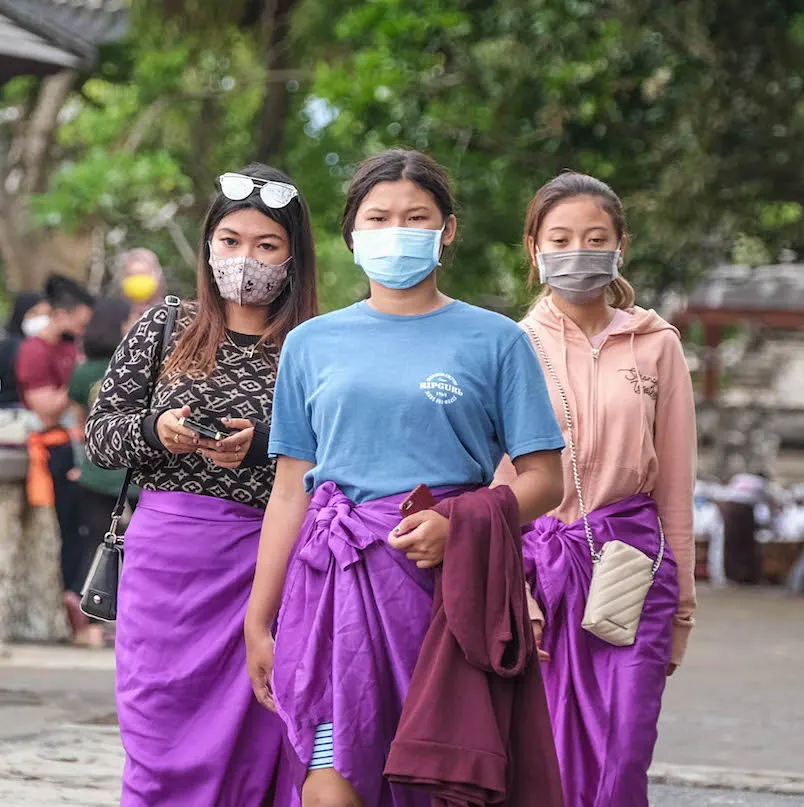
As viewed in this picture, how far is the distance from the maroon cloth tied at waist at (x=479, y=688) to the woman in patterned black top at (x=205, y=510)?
0.94m

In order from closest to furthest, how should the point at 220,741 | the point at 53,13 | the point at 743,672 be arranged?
the point at 220,741
the point at 743,672
the point at 53,13

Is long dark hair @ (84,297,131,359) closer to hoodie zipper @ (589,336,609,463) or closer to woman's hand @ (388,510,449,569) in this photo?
hoodie zipper @ (589,336,609,463)

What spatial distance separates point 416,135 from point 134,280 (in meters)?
9.24

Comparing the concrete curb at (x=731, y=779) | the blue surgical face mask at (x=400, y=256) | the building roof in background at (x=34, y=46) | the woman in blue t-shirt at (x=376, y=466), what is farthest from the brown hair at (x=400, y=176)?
the building roof in background at (x=34, y=46)

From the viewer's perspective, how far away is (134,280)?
29.6 feet

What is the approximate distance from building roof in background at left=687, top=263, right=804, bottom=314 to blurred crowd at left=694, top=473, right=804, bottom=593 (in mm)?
6440

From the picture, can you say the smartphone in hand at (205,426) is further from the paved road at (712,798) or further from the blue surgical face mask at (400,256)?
the paved road at (712,798)

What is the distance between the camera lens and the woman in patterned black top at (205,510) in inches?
174

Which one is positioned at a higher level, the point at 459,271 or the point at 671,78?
the point at 671,78

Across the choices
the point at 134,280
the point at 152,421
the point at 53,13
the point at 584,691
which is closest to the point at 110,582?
the point at 152,421

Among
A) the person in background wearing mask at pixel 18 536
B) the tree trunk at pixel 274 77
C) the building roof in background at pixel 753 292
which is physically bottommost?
the person in background wearing mask at pixel 18 536

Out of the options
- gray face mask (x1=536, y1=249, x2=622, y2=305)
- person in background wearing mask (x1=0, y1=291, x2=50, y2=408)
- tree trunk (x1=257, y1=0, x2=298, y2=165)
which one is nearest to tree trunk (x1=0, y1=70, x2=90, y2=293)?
tree trunk (x1=257, y1=0, x2=298, y2=165)

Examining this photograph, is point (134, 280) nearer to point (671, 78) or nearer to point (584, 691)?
point (584, 691)

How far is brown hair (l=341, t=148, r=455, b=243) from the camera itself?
3.94 meters
